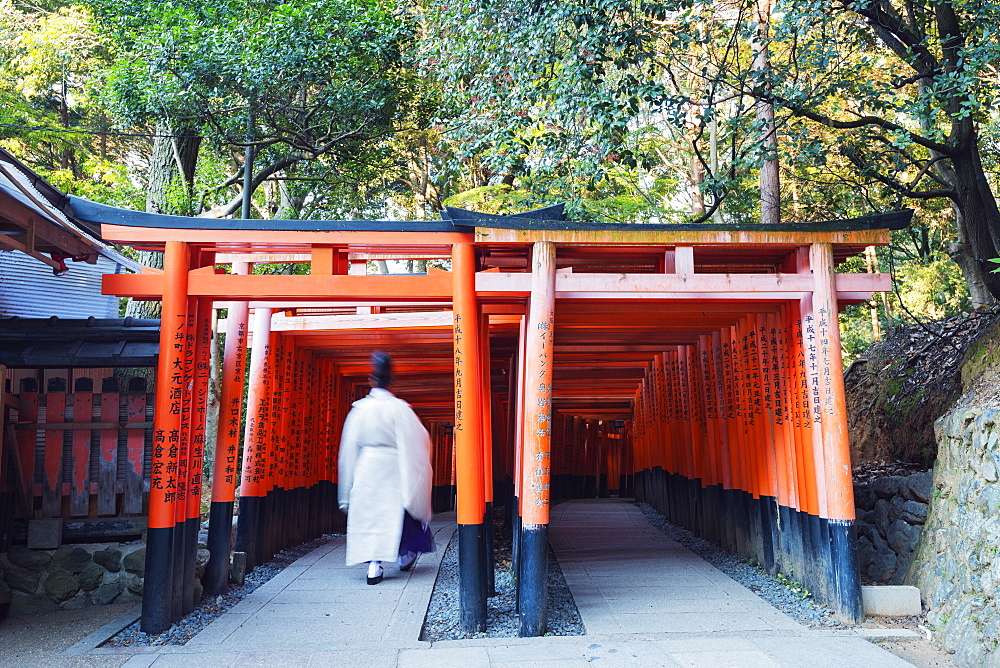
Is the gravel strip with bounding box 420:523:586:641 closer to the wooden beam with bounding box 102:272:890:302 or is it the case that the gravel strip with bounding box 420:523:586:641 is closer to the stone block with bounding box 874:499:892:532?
the wooden beam with bounding box 102:272:890:302

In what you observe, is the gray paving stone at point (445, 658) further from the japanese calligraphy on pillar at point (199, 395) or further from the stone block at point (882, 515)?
the stone block at point (882, 515)

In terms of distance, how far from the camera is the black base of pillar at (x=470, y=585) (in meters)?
5.56

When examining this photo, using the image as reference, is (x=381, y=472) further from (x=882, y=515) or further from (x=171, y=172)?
(x=171, y=172)

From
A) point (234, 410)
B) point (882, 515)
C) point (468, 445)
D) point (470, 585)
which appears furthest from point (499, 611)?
point (882, 515)

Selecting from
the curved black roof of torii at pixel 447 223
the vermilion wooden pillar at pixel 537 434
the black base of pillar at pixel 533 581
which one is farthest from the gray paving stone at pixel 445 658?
the curved black roof of torii at pixel 447 223

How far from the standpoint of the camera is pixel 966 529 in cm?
553

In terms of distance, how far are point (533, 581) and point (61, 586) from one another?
3743 mm

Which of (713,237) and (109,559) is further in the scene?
(109,559)

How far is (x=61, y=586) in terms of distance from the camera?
19.9 feet

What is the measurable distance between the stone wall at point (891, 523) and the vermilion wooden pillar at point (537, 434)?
3.35 m

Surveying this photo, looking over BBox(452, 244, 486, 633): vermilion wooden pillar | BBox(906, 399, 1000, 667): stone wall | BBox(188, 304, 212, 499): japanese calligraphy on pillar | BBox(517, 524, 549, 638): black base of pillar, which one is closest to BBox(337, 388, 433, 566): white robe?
BBox(452, 244, 486, 633): vermilion wooden pillar

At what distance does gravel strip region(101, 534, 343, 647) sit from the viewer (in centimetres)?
527

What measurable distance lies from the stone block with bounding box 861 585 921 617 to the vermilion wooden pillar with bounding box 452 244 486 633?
290cm

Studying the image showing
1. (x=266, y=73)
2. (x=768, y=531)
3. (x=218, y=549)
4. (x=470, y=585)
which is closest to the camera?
(x=470, y=585)
